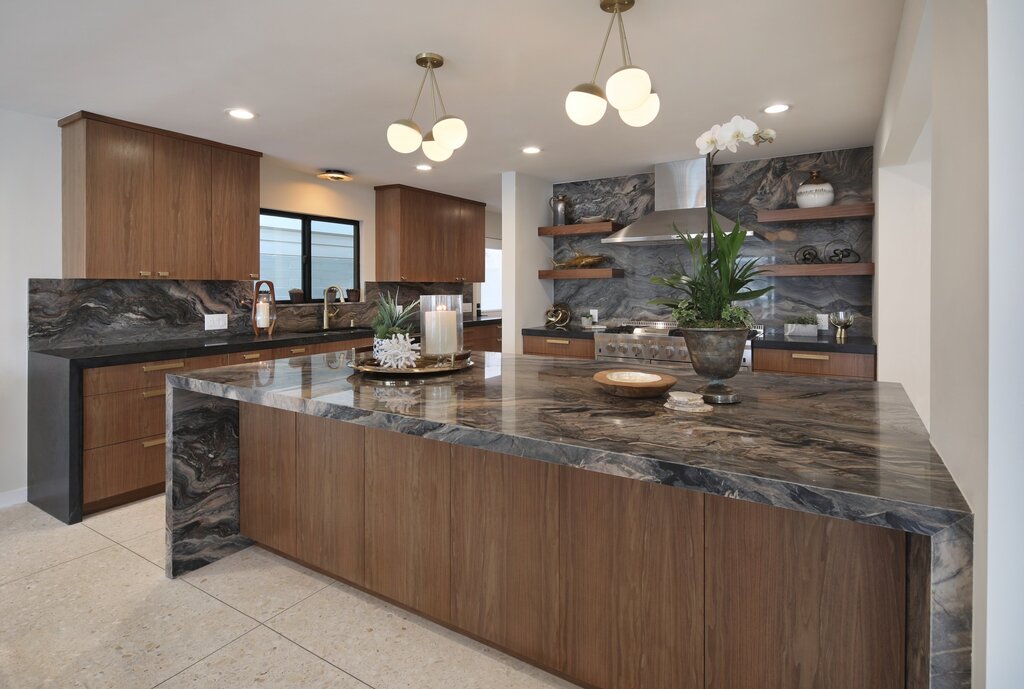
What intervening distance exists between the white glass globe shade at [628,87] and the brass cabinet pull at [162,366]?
3.15m

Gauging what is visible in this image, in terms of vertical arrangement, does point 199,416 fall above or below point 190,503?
above

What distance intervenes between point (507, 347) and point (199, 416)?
3152mm

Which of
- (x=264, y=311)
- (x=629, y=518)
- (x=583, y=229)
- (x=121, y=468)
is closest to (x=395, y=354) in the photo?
(x=629, y=518)

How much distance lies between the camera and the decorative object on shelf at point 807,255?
4371 mm

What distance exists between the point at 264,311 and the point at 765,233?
4.13m

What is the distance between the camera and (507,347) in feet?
17.5

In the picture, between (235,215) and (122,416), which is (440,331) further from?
(235,215)

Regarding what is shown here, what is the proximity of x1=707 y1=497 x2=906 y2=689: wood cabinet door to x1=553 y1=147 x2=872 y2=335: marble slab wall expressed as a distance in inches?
118

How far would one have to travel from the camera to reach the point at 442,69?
108 inches

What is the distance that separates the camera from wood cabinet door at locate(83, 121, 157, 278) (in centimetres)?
342

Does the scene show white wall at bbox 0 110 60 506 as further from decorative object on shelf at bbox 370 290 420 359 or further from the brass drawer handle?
the brass drawer handle

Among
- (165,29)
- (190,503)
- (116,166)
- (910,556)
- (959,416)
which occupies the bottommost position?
(190,503)

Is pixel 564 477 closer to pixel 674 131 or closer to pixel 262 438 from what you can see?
pixel 262 438

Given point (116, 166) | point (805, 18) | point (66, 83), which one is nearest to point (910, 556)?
point (805, 18)
